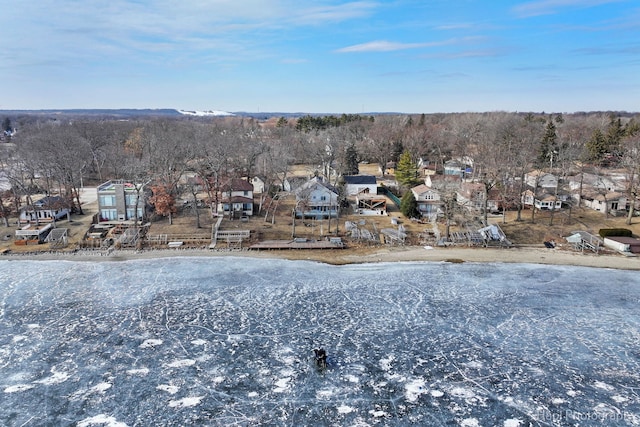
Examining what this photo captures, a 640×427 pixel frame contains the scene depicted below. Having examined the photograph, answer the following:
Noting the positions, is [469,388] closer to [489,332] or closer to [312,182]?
[489,332]

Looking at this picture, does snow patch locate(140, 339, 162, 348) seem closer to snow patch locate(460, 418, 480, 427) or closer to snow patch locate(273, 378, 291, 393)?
snow patch locate(273, 378, 291, 393)

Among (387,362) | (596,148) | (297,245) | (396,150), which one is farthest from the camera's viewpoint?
(396,150)

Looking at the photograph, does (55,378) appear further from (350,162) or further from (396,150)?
(396,150)

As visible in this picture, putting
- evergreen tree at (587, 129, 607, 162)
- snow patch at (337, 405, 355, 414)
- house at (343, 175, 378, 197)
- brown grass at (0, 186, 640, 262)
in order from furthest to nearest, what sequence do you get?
1. evergreen tree at (587, 129, 607, 162)
2. house at (343, 175, 378, 197)
3. brown grass at (0, 186, 640, 262)
4. snow patch at (337, 405, 355, 414)

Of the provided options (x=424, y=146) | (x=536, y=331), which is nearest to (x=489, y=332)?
(x=536, y=331)

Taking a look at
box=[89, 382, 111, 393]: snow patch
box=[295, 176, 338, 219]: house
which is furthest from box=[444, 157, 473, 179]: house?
box=[89, 382, 111, 393]: snow patch

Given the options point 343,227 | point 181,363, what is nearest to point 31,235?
point 181,363
